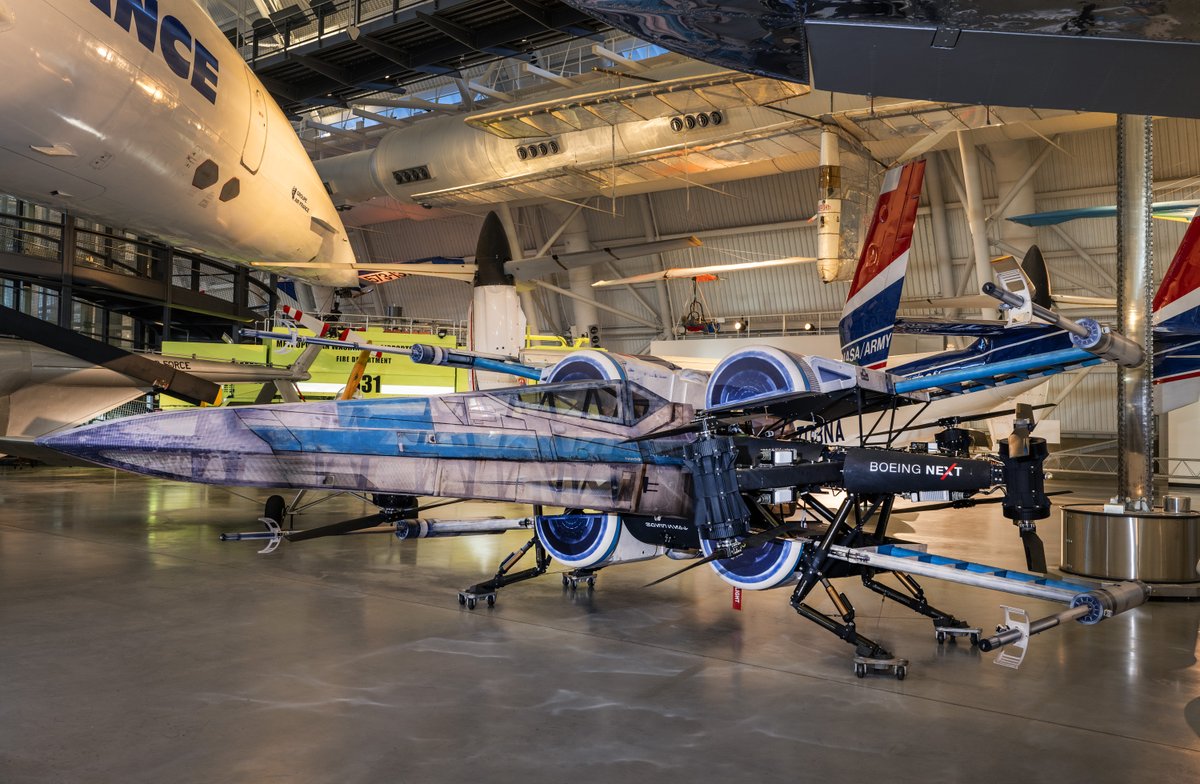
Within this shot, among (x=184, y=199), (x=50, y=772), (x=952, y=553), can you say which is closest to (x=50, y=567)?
(x=184, y=199)

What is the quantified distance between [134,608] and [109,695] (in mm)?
2191

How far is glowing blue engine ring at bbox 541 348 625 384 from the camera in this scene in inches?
261

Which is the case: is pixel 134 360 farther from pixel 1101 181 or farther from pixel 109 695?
pixel 1101 181

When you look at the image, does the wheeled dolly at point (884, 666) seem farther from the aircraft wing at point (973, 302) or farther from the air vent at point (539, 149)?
the air vent at point (539, 149)

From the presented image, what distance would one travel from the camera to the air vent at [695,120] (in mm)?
19828

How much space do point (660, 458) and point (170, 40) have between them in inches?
278

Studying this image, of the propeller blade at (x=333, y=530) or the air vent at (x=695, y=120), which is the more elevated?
the air vent at (x=695, y=120)

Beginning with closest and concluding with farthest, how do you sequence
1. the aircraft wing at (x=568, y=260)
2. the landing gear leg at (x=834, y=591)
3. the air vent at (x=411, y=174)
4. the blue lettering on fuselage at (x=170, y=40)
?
the landing gear leg at (x=834, y=591), the blue lettering on fuselage at (x=170, y=40), the aircraft wing at (x=568, y=260), the air vent at (x=411, y=174)

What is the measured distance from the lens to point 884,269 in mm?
11047

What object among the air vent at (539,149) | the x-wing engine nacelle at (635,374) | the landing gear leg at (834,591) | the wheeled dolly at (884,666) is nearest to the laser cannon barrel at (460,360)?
the x-wing engine nacelle at (635,374)

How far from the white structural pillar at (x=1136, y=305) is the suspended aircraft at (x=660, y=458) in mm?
2993

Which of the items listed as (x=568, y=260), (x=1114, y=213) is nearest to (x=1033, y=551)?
(x=568, y=260)

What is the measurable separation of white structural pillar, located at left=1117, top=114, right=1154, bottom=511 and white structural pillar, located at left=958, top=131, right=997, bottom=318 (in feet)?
52.8

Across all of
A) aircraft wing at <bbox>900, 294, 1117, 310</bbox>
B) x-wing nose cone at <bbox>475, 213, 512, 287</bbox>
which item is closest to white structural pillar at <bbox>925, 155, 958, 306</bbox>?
aircraft wing at <bbox>900, 294, 1117, 310</bbox>
